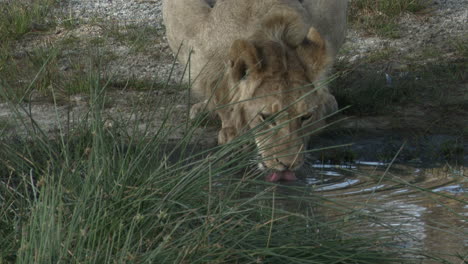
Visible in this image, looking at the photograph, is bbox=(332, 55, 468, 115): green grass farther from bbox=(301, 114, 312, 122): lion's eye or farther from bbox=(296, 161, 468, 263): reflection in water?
bbox=(301, 114, 312, 122): lion's eye

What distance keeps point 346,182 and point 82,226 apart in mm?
2824

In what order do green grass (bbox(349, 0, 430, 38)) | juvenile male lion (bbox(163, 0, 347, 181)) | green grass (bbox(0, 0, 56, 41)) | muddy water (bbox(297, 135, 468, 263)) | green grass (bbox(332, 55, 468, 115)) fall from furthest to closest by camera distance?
green grass (bbox(349, 0, 430, 38))
green grass (bbox(0, 0, 56, 41))
green grass (bbox(332, 55, 468, 115))
muddy water (bbox(297, 135, 468, 263))
juvenile male lion (bbox(163, 0, 347, 181))

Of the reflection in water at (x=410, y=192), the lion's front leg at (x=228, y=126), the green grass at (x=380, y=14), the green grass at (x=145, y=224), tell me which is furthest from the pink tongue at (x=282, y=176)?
the green grass at (x=380, y=14)

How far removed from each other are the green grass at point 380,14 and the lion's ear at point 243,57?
452 centimetres

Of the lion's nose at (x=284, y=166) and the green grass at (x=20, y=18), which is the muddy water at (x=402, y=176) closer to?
the lion's nose at (x=284, y=166)

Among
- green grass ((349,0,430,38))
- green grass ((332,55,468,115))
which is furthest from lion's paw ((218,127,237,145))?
green grass ((349,0,430,38))

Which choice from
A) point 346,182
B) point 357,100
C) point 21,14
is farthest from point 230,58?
point 21,14

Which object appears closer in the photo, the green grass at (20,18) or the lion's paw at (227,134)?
the lion's paw at (227,134)

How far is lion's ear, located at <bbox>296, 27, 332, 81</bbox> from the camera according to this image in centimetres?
509

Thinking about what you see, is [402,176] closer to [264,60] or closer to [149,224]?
[264,60]

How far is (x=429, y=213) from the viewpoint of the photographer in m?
4.90

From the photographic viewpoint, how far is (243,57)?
191 inches

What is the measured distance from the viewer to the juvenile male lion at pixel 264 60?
188 inches

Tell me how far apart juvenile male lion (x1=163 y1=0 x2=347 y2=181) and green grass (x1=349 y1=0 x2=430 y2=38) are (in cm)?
320
